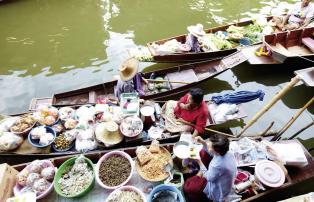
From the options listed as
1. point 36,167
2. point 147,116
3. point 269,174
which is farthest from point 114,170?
point 269,174

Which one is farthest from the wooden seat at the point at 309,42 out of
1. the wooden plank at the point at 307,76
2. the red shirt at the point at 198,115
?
the red shirt at the point at 198,115

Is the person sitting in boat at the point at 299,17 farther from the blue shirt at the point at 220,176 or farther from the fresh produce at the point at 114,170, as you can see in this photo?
the fresh produce at the point at 114,170

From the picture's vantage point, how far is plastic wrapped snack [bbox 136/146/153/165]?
502 centimetres

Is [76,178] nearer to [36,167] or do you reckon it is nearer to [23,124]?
[36,167]

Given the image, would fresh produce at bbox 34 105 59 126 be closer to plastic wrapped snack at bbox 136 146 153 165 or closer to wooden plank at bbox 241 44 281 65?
plastic wrapped snack at bbox 136 146 153 165

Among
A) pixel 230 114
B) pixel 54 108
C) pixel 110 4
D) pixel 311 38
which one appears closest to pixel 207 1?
pixel 110 4

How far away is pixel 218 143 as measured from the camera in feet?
12.4

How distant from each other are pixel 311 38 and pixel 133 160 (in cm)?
772

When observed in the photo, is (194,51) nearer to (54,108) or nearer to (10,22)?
(54,108)

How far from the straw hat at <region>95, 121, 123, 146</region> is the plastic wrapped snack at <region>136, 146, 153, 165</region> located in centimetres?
89

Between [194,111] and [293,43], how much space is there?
5.60 meters

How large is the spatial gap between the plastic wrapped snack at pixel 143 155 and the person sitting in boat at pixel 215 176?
82 cm

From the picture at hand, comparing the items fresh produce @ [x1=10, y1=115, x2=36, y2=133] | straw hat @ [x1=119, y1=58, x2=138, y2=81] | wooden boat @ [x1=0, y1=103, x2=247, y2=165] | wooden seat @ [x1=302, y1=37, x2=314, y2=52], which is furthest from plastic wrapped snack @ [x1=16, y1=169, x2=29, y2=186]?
wooden seat @ [x1=302, y1=37, x2=314, y2=52]

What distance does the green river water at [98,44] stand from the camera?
8.48m
